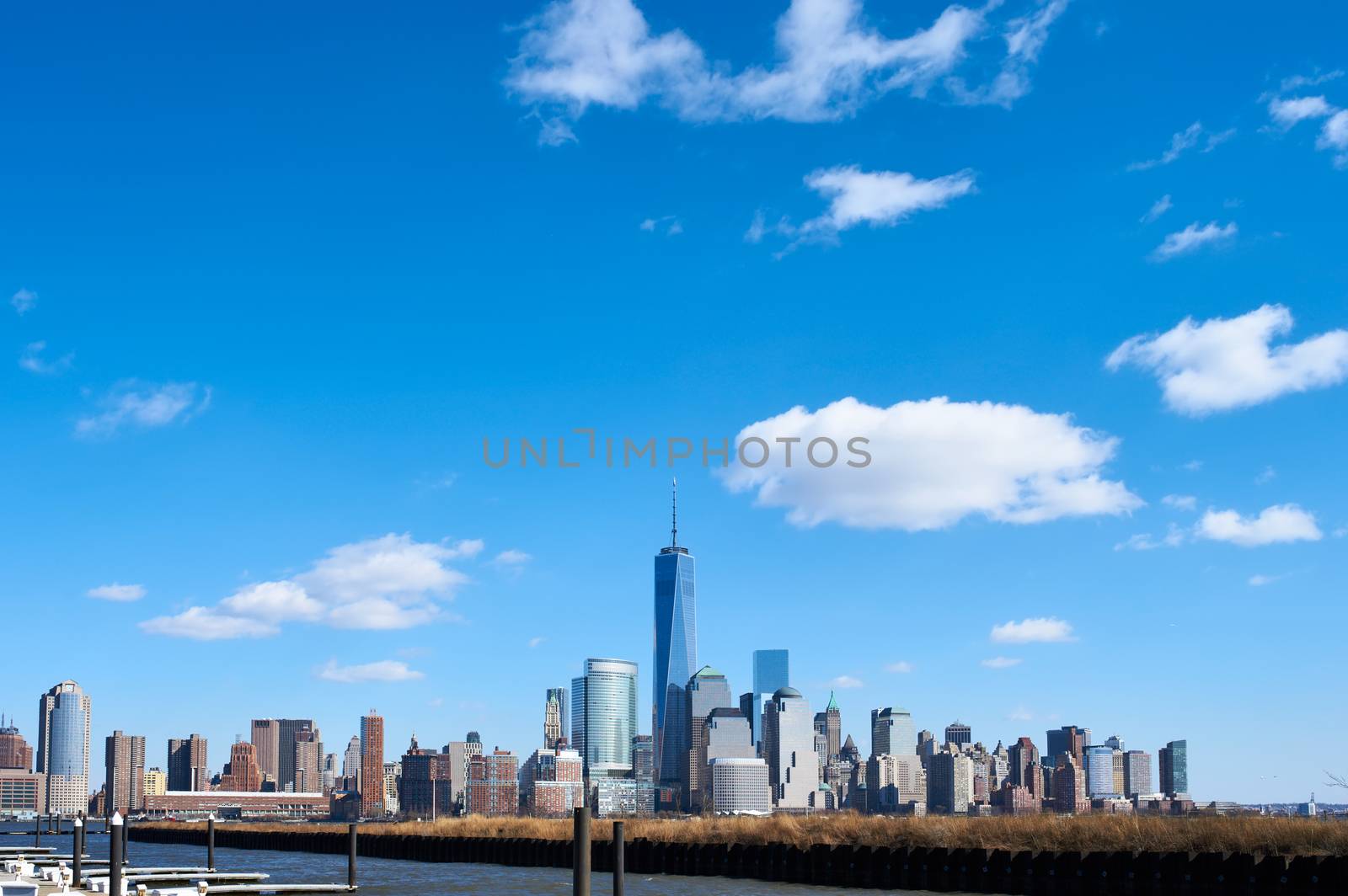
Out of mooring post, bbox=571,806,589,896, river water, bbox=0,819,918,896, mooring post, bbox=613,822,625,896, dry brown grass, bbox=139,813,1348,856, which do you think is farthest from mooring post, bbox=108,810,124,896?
dry brown grass, bbox=139,813,1348,856

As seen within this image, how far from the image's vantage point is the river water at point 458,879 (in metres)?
51.2

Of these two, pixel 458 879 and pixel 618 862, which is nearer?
pixel 618 862

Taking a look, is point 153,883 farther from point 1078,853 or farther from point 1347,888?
point 1347,888

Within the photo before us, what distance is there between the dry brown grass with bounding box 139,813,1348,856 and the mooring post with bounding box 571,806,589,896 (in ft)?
77.0

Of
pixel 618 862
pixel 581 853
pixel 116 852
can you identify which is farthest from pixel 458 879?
pixel 581 853

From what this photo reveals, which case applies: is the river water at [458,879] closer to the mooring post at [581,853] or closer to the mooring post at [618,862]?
the mooring post at [618,862]

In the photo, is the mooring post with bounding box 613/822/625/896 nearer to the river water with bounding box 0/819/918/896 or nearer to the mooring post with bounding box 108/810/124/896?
the mooring post with bounding box 108/810/124/896

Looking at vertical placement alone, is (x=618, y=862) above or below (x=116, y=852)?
below

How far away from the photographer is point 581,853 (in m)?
Result: 23.8

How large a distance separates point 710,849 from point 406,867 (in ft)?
72.5

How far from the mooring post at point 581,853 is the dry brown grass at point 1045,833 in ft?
77.0

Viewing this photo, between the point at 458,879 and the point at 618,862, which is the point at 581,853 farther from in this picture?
the point at 458,879

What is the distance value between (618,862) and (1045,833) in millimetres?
23649

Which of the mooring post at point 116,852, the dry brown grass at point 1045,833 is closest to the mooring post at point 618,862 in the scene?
the mooring post at point 116,852
